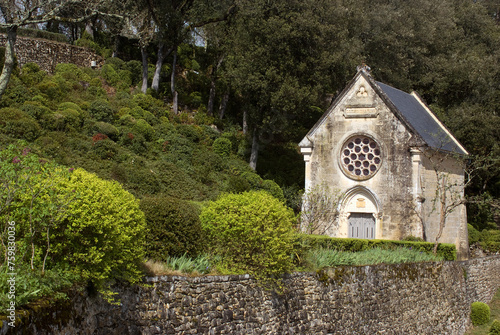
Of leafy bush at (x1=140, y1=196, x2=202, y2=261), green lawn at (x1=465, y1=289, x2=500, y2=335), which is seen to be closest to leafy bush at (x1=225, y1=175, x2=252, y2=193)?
green lawn at (x1=465, y1=289, x2=500, y2=335)

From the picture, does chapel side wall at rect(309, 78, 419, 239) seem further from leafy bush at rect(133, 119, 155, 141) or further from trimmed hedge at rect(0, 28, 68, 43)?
trimmed hedge at rect(0, 28, 68, 43)

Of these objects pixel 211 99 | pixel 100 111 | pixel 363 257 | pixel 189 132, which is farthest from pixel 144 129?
pixel 363 257

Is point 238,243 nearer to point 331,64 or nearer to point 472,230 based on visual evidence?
point 331,64

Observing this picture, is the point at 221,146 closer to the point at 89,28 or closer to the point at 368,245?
the point at 368,245

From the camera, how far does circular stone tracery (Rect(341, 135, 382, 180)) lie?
24438 mm

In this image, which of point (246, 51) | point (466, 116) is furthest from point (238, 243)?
point (466, 116)

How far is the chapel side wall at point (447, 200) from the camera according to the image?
23.4 meters

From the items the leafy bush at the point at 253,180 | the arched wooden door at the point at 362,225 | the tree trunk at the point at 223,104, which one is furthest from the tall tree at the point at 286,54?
the arched wooden door at the point at 362,225

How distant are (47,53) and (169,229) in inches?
1113

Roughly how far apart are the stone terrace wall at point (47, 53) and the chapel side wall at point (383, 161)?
63.7ft

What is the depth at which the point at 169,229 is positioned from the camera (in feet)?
34.6

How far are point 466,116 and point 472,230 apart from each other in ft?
24.9

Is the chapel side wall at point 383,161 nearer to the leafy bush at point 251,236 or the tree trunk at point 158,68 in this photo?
the leafy bush at point 251,236

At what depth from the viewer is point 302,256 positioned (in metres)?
12.9
